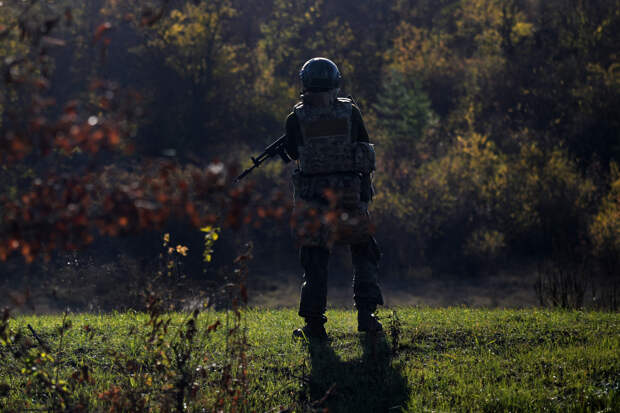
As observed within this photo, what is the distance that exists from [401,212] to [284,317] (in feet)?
36.6

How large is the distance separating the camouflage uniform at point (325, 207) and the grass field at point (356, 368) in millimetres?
435

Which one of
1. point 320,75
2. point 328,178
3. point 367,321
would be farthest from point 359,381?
point 320,75

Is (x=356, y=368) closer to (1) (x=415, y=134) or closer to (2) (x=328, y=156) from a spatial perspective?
(2) (x=328, y=156)

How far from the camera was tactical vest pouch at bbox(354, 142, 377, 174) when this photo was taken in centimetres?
696

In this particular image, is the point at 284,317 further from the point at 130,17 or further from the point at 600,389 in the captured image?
the point at 130,17

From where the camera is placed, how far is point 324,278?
6.95m

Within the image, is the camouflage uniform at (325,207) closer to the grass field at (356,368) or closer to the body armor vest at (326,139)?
the body armor vest at (326,139)

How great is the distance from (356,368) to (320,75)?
3.02 meters

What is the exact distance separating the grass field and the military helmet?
2682 millimetres

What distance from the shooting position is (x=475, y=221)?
770 inches

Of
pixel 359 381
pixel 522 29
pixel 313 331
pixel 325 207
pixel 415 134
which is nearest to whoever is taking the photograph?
pixel 359 381

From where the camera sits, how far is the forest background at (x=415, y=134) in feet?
57.1

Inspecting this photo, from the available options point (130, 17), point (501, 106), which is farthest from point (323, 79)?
point (501, 106)

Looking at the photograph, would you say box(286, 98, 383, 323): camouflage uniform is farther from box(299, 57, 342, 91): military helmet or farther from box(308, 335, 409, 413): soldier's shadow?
box(308, 335, 409, 413): soldier's shadow
